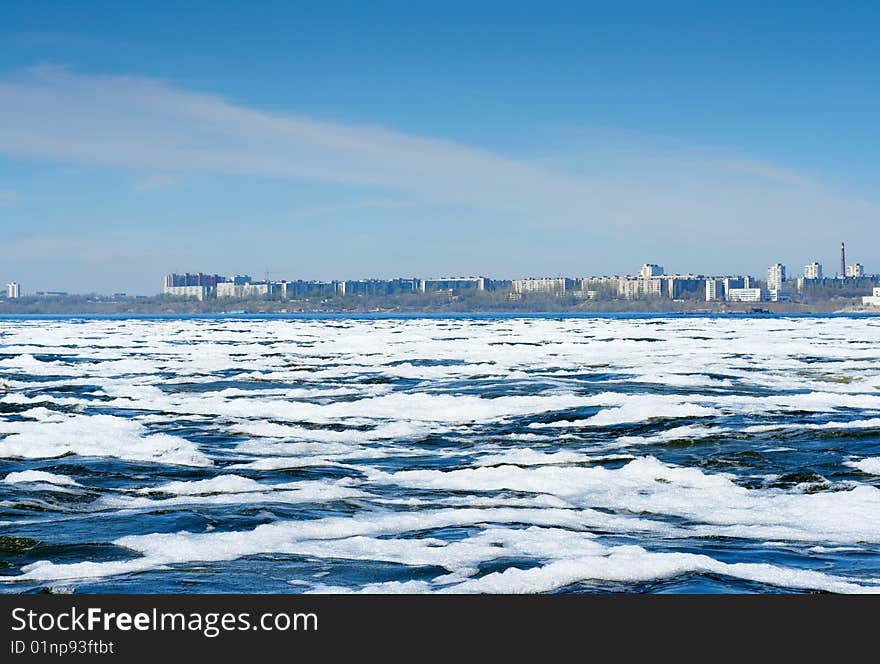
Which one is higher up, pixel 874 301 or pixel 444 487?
pixel 874 301

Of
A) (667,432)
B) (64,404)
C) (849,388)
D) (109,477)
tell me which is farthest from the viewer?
(849,388)

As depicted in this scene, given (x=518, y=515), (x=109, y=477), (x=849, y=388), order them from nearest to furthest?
(x=518, y=515) < (x=109, y=477) < (x=849, y=388)

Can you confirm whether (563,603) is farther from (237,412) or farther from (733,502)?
(237,412)

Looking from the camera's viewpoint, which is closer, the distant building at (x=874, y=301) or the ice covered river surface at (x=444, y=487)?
the ice covered river surface at (x=444, y=487)

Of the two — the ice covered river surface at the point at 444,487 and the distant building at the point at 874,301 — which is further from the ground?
the distant building at the point at 874,301

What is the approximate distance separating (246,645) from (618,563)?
8.66ft

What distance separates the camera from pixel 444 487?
9.18 metres

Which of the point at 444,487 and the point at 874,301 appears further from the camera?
the point at 874,301

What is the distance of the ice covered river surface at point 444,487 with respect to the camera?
613cm

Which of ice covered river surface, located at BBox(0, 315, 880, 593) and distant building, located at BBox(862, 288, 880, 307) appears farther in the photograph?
distant building, located at BBox(862, 288, 880, 307)

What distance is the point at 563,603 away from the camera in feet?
17.1

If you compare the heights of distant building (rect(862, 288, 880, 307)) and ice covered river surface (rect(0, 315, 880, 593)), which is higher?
distant building (rect(862, 288, 880, 307))

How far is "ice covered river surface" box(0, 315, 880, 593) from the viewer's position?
613 cm

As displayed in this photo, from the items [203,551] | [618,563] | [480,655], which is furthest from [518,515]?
[480,655]
